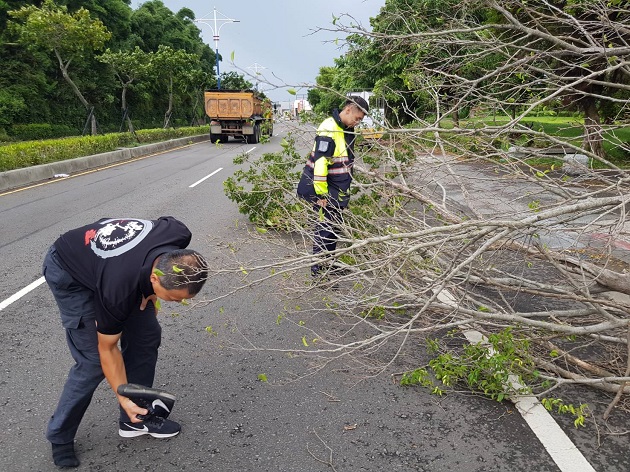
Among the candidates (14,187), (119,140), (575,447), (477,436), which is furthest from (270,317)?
(119,140)

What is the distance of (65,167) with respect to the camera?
13.7 meters

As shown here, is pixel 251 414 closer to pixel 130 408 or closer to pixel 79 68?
pixel 130 408

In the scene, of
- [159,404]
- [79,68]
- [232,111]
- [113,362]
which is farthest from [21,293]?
[79,68]

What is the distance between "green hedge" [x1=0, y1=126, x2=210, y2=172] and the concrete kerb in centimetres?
40

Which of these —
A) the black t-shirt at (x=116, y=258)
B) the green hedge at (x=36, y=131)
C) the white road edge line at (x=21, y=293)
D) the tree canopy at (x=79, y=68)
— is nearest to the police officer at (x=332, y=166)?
the black t-shirt at (x=116, y=258)

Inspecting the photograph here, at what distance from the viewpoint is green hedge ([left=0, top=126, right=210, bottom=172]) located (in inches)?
472

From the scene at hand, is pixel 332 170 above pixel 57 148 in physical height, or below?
above

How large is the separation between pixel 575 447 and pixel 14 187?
12.0m

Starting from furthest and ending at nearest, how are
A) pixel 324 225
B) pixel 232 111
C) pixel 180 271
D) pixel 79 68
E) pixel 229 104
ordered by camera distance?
pixel 79 68 < pixel 232 111 < pixel 229 104 < pixel 324 225 < pixel 180 271

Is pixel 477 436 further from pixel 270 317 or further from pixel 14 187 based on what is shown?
pixel 14 187

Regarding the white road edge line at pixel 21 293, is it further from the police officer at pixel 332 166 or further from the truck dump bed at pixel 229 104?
the truck dump bed at pixel 229 104

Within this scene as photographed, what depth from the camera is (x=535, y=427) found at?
108 inches

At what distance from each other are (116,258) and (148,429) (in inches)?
40.6

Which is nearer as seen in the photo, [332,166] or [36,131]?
[332,166]
